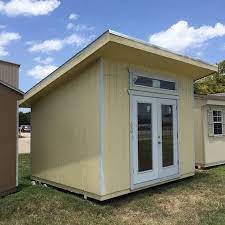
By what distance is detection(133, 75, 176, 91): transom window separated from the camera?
756 cm

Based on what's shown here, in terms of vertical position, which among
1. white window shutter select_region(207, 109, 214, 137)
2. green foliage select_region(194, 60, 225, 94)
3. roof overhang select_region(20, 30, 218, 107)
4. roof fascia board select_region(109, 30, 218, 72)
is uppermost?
green foliage select_region(194, 60, 225, 94)

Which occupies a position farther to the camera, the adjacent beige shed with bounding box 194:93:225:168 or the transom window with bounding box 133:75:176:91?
the adjacent beige shed with bounding box 194:93:225:168

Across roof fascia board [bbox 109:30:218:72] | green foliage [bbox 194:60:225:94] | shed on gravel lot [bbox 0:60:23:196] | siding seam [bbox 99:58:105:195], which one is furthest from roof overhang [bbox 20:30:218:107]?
green foliage [bbox 194:60:225:94]

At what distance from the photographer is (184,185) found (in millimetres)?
8328

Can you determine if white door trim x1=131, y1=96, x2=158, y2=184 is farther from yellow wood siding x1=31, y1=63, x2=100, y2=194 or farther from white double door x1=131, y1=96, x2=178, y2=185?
yellow wood siding x1=31, y1=63, x2=100, y2=194

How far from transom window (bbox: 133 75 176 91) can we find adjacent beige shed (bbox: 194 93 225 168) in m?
2.78

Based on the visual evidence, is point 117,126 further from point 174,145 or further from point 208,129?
point 208,129

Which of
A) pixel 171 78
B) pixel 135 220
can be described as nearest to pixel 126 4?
pixel 171 78

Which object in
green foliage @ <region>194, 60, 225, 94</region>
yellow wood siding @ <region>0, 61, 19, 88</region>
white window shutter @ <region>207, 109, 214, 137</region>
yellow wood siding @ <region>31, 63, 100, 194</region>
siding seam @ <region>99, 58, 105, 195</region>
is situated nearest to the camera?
siding seam @ <region>99, 58, 105, 195</region>

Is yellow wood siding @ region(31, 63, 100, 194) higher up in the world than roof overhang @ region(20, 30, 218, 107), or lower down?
lower down

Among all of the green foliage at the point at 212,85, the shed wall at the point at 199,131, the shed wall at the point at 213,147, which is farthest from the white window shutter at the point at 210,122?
the green foliage at the point at 212,85

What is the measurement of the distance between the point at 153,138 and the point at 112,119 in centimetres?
150

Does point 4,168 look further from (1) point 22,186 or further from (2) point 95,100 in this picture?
(2) point 95,100

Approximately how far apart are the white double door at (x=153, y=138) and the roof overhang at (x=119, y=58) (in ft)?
2.95
